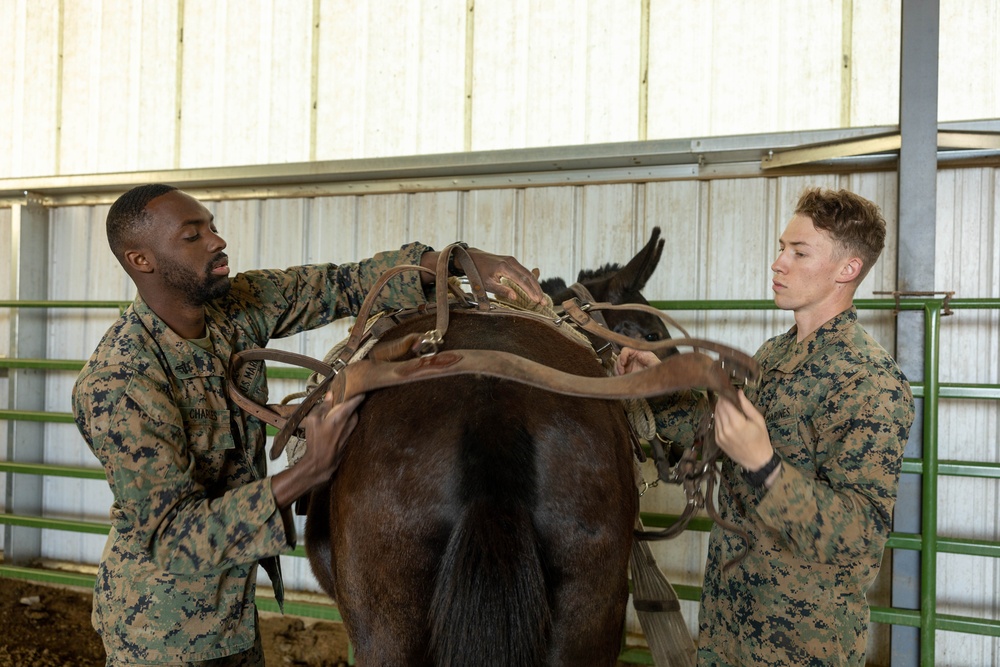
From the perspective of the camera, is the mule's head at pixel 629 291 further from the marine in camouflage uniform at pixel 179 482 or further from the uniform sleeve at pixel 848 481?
the uniform sleeve at pixel 848 481

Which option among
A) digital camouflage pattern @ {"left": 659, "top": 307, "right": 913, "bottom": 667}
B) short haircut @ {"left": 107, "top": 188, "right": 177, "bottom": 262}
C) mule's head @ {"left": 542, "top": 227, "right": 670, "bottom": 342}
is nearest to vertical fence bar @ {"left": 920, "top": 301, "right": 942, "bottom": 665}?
mule's head @ {"left": 542, "top": 227, "right": 670, "bottom": 342}

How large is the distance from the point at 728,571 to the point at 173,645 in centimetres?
140

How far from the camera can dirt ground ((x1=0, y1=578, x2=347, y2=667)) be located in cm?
409

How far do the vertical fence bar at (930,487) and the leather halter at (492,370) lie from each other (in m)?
2.20

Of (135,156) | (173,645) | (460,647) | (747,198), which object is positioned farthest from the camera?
(135,156)

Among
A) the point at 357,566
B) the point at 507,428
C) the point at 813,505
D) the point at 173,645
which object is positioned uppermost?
the point at 507,428

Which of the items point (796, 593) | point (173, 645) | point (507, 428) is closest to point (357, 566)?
point (507, 428)

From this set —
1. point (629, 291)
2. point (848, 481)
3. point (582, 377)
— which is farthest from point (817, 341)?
point (629, 291)

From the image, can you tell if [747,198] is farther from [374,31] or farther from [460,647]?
[460,647]

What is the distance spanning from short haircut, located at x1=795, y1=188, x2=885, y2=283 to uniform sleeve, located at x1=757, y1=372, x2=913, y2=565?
333mm

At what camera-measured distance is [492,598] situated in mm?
1163

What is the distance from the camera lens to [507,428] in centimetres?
127

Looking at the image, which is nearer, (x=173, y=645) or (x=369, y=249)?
(x=173, y=645)

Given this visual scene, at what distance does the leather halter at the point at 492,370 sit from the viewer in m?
1.26
